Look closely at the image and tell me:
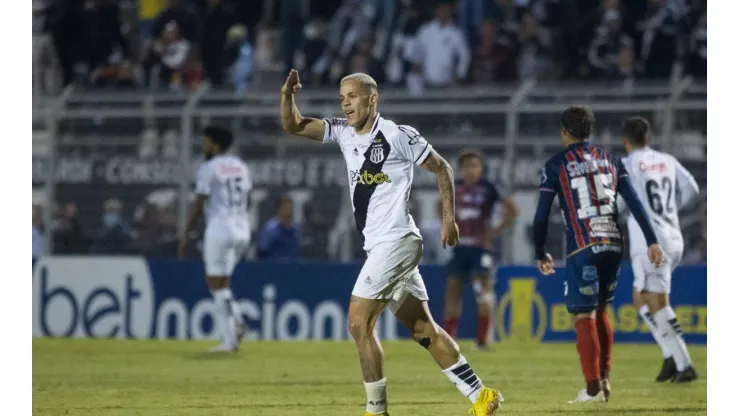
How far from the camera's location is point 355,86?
8.10 metres

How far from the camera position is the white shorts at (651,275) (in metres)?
11.7

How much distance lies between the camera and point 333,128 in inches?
329

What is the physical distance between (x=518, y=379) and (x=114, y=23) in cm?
1235

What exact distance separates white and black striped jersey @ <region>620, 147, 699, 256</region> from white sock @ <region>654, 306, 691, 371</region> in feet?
1.95

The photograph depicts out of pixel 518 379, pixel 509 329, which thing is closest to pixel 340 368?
pixel 518 379

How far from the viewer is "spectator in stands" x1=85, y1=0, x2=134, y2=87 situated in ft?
71.1

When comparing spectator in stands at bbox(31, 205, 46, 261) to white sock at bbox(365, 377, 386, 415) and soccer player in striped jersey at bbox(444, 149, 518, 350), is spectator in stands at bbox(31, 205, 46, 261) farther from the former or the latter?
white sock at bbox(365, 377, 386, 415)

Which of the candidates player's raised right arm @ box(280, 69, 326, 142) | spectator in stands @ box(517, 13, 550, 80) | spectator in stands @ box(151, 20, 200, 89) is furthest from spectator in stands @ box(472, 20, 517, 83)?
player's raised right arm @ box(280, 69, 326, 142)

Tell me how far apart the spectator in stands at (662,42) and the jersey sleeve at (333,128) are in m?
10.1

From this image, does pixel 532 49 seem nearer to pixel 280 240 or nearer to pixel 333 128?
pixel 280 240

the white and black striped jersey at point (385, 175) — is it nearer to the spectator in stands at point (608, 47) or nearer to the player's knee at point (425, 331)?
the player's knee at point (425, 331)

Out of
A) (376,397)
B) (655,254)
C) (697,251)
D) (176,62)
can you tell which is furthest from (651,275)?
(176,62)

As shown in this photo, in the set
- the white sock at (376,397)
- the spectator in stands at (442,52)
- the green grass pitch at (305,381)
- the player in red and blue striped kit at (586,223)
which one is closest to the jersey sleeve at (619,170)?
the player in red and blue striped kit at (586,223)

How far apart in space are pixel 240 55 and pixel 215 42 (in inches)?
17.3
